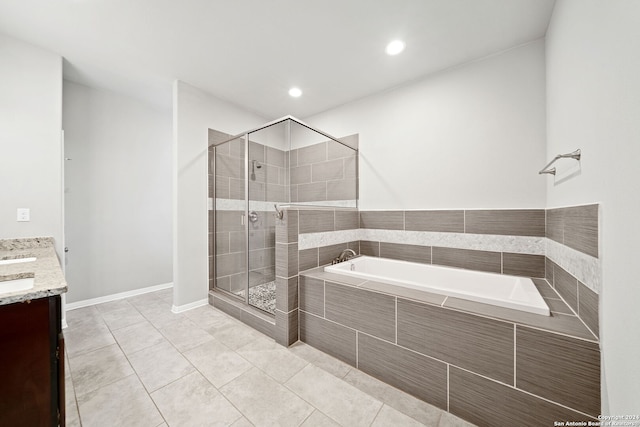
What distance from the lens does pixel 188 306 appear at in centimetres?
258

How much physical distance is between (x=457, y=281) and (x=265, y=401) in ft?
5.81

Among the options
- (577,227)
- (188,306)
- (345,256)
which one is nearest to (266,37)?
(345,256)

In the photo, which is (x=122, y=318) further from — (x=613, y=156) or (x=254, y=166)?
(x=613, y=156)

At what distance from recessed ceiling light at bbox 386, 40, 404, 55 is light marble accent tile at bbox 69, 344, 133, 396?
320cm

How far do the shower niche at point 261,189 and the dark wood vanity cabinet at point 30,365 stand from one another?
1361mm

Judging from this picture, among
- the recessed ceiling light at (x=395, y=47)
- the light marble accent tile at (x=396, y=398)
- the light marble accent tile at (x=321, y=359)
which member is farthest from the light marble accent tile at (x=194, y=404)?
the recessed ceiling light at (x=395, y=47)

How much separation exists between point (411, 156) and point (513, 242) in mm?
1208

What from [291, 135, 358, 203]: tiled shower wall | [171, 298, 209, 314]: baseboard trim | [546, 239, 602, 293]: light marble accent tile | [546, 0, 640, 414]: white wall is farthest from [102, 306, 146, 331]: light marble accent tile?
[546, 239, 602, 293]: light marble accent tile

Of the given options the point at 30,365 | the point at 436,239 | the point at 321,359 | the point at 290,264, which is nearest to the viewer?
the point at 30,365

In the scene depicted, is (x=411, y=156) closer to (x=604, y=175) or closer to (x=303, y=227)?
(x=303, y=227)

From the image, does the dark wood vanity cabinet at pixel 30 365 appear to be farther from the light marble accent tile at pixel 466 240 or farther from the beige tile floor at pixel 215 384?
the light marble accent tile at pixel 466 240

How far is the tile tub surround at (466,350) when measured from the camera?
0.97m

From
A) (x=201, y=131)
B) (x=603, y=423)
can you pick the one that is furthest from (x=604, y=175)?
(x=201, y=131)

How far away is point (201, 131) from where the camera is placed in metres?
2.73
